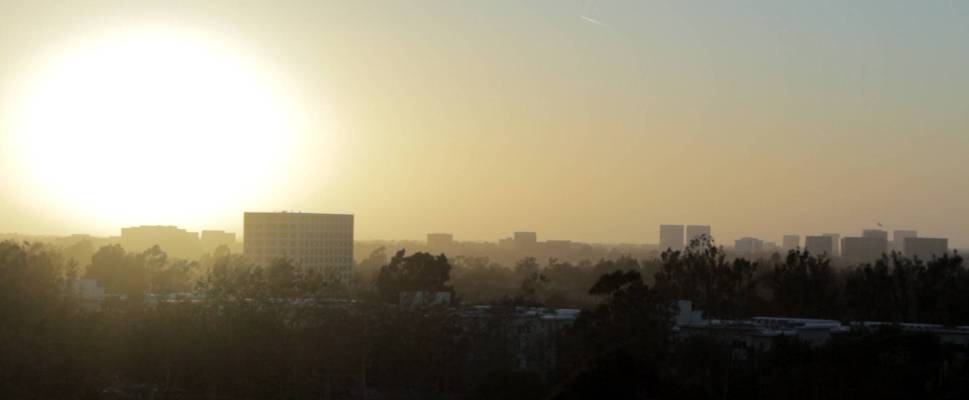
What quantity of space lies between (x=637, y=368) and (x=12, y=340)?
11598mm

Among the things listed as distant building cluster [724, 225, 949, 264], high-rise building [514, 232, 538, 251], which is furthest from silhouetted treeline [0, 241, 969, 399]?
high-rise building [514, 232, 538, 251]

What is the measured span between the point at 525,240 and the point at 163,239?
76623 millimetres

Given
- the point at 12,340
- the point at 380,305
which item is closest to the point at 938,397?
the point at 380,305

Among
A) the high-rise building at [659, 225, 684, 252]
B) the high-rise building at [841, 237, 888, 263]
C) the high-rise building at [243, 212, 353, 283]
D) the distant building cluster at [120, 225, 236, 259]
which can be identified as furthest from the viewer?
the high-rise building at [659, 225, 684, 252]

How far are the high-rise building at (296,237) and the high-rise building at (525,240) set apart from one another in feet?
309

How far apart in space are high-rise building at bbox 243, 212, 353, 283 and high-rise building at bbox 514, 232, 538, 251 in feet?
309

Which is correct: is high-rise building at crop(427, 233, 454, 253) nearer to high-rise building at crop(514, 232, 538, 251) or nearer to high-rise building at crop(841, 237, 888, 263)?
high-rise building at crop(514, 232, 538, 251)

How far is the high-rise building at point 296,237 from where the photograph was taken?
3391 inches

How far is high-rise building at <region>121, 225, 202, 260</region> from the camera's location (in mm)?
116125

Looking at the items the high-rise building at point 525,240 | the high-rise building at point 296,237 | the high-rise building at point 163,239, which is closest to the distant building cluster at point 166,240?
the high-rise building at point 163,239

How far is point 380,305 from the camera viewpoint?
30438 mm

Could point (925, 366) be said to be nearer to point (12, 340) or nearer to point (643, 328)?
point (643, 328)

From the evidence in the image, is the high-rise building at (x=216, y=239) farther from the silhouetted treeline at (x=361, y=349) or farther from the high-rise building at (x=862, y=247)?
the silhouetted treeline at (x=361, y=349)

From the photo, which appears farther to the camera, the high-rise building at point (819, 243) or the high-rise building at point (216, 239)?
the high-rise building at point (819, 243)
